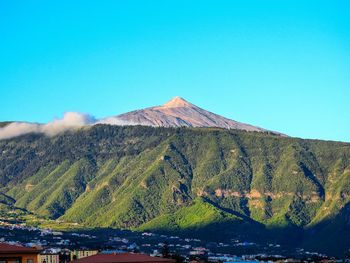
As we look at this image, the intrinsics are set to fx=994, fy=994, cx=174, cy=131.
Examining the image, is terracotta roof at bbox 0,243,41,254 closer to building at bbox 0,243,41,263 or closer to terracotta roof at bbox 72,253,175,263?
building at bbox 0,243,41,263

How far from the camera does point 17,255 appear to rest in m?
55.3

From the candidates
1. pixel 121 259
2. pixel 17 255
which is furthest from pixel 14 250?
pixel 121 259

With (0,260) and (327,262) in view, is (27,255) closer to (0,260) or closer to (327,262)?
(0,260)

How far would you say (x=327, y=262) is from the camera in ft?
648

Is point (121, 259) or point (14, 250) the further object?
point (121, 259)

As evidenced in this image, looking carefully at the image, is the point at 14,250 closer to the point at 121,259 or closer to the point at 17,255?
the point at 17,255

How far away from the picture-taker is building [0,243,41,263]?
180ft

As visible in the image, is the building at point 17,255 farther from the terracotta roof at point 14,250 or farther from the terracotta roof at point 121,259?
A: the terracotta roof at point 121,259

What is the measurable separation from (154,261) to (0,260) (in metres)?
15.8

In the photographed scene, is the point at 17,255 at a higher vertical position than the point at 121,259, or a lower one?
higher

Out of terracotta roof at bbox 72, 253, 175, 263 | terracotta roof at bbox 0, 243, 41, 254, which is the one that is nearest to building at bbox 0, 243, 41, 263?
terracotta roof at bbox 0, 243, 41, 254

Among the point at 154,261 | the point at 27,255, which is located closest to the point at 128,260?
the point at 154,261

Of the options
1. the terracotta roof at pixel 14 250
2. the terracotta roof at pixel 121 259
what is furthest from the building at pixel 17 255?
the terracotta roof at pixel 121 259

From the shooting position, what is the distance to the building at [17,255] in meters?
54.8
